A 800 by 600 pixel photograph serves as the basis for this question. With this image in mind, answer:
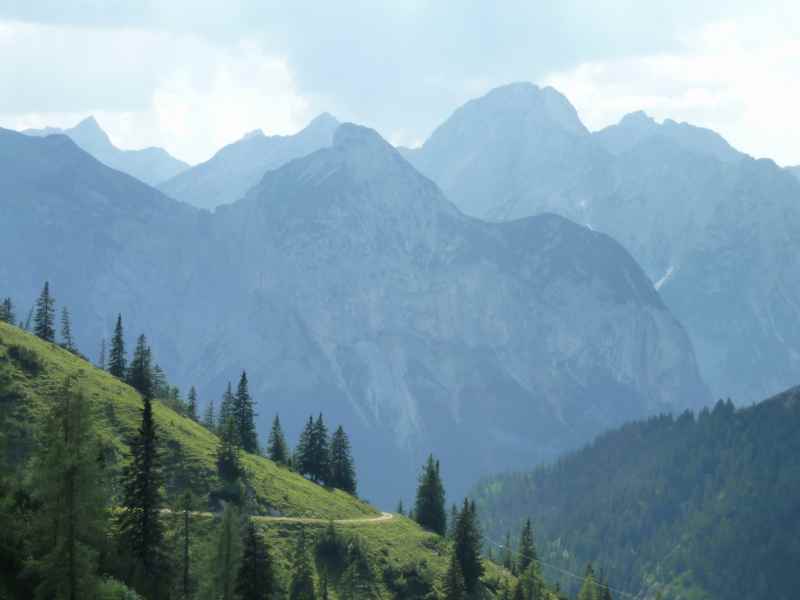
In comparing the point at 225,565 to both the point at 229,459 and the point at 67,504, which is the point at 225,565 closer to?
the point at 67,504

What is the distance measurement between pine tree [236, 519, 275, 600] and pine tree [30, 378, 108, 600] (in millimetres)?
13852

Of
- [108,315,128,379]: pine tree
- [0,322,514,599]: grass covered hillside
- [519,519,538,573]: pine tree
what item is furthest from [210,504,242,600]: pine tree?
[519,519,538,573]: pine tree

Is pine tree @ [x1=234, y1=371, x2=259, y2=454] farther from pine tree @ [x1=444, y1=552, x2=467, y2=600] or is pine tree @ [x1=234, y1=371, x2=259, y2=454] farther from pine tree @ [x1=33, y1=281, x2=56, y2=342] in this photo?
pine tree @ [x1=444, y1=552, x2=467, y2=600]

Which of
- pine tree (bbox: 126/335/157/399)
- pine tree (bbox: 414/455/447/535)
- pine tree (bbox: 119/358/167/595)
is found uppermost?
pine tree (bbox: 126/335/157/399)

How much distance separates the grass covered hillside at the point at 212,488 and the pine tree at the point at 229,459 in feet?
4.82

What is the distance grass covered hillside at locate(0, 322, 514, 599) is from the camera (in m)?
104

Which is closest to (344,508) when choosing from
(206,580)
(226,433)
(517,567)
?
(226,433)

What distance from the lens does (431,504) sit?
485ft

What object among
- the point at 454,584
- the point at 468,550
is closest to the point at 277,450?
the point at 468,550

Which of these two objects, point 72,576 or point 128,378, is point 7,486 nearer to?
point 72,576

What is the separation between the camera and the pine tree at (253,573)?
72.1m

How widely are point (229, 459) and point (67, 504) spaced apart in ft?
202

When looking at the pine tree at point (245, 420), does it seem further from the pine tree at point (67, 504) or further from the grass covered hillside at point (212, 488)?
the pine tree at point (67, 504)

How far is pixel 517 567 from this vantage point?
152625 mm
